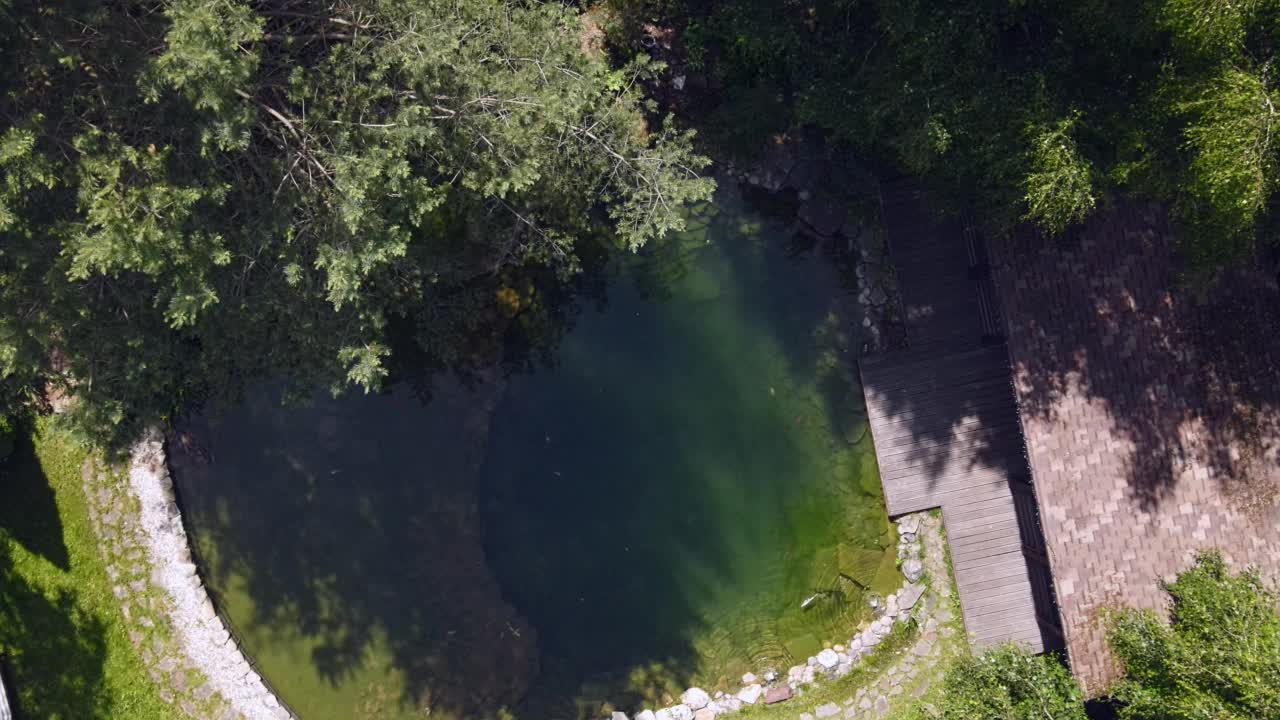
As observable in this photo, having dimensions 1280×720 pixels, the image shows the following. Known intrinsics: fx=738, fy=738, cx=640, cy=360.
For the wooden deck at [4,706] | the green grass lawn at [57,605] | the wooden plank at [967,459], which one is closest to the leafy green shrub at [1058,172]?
the wooden plank at [967,459]

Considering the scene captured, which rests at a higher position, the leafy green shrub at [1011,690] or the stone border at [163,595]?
the stone border at [163,595]

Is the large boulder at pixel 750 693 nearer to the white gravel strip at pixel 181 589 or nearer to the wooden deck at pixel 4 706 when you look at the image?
the white gravel strip at pixel 181 589

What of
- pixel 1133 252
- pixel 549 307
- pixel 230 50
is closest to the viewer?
pixel 230 50

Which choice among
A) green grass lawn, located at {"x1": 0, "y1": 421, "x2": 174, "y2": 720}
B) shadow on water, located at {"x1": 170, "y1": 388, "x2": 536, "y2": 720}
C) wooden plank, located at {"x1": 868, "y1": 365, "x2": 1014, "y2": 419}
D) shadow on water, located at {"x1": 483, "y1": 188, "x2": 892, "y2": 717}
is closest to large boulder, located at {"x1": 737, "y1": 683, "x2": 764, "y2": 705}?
shadow on water, located at {"x1": 483, "y1": 188, "x2": 892, "y2": 717}

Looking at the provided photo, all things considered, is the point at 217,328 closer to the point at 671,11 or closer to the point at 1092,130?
the point at 671,11

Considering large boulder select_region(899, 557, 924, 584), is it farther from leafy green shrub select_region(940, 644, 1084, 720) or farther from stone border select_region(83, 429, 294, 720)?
stone border select_region(83, 429, 294, 720)

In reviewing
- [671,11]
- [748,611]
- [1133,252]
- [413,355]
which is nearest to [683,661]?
[748,611]

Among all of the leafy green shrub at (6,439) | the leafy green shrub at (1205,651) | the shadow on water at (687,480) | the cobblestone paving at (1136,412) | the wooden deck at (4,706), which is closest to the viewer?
the leafy green shrub at (1205,651)
